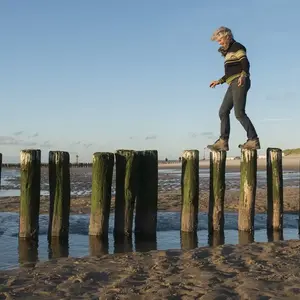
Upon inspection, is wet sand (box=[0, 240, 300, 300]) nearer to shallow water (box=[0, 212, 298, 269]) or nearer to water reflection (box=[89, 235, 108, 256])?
water reflection (box=[89, 235, 108, 256])

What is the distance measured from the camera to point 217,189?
8305 millimetres

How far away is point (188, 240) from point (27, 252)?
258 centimetres

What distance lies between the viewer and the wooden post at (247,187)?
8.30 m

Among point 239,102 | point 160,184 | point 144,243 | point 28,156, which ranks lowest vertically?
point 144,243

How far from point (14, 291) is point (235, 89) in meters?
5.22

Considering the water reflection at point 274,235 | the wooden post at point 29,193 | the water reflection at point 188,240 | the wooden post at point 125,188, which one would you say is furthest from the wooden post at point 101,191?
the water reflection at point 274,235

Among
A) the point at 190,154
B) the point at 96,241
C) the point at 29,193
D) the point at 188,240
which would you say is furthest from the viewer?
the point at 190,154

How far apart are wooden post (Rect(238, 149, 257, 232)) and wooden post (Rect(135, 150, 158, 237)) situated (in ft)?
5.01

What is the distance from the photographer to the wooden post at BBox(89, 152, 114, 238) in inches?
305

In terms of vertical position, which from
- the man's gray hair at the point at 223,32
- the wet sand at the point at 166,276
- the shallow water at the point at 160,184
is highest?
the man's gray hair at the point at 223,32

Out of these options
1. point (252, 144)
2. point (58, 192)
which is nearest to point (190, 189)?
point (252, 144)

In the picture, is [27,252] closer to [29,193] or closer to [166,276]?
[29,193]

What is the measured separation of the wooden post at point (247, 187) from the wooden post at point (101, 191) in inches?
91.0

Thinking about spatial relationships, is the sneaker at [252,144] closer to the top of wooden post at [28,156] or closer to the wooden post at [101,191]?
the wooden post at [101,191]
